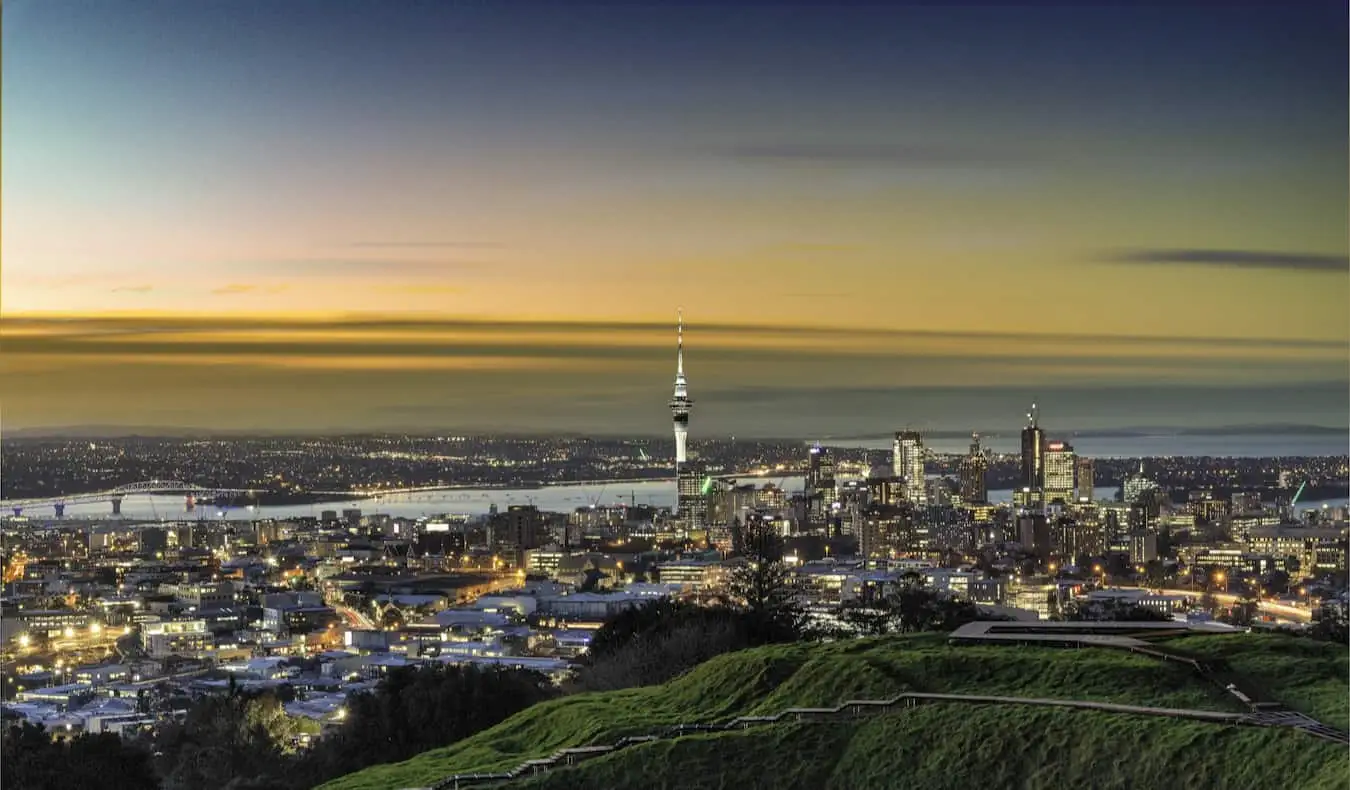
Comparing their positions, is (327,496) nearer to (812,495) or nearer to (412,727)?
(812,495)

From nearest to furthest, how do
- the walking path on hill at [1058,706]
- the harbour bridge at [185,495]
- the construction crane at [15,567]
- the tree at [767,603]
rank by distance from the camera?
the walking path on hill at [1058,706]
the tree at [767,603]
the construction crane at [15,567]
the harbour bridge at [185,495]

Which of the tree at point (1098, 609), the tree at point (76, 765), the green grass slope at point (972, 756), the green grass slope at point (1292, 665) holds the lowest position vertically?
the tree at point (1098, 609)

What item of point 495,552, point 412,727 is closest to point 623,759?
point 412,727

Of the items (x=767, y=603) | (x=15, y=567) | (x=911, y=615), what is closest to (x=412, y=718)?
(x=767, y=603)

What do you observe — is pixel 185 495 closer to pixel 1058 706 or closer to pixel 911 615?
pixel 911 615

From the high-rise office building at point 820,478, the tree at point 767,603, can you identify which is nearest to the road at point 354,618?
the tree at point 767,603

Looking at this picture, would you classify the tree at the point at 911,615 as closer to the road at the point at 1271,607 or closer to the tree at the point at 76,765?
the tree at the point at 76,765

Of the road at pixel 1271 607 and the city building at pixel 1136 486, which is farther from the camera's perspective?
the city building at pixel 1136 486
